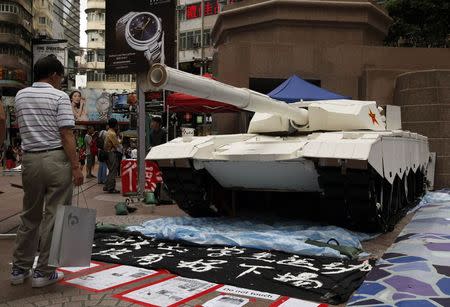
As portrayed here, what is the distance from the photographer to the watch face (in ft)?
29.5

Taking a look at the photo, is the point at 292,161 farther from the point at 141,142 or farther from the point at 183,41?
the point at 183,41

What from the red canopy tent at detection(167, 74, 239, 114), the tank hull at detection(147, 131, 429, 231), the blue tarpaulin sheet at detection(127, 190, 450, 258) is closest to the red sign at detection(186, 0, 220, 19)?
the red canopy tent at detection(167, 74, 239, 114)

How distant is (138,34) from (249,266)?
19.5 feet

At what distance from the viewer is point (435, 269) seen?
4.19 meters

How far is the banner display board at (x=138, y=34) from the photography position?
893cm

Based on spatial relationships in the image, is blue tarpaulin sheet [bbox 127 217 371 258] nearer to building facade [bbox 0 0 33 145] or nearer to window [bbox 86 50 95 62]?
building facade [bbox 0 0 33 145]

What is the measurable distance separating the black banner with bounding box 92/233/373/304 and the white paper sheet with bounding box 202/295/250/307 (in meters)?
0.26

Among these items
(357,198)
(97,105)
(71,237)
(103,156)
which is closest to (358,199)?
(357,198)

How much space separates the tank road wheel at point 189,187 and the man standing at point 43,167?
247cm

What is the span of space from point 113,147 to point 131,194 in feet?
4.48

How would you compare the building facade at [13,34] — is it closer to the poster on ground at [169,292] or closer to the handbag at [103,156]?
the handbag at [103,156]

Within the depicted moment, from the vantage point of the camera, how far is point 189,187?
20.9 ft

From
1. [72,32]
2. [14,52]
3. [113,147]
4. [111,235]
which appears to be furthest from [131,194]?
[72,32]

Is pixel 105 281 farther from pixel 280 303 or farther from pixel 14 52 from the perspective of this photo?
pixel 14 52
